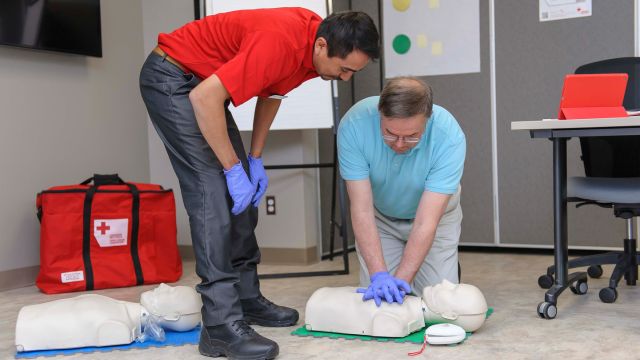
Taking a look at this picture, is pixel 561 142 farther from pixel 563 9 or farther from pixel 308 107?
pixel 563 9

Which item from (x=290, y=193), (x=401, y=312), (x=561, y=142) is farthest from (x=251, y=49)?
(x=290, y=193)

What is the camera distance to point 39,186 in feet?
10.7

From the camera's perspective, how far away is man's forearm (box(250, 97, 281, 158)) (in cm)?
222

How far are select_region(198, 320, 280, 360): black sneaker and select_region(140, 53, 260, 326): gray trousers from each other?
1.0 inches

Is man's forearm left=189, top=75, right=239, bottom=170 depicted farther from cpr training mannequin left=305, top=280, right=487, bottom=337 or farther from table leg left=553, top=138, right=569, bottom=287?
table leg left=553, top=138, right=569, bottom=287

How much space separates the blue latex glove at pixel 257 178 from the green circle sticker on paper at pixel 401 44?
6.40 ft

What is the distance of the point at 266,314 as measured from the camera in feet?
7.35

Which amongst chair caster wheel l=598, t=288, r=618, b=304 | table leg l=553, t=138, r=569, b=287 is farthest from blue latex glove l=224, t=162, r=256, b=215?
chair caster wheel l=598, t=288, r=618, b=304

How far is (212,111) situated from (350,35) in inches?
15.6

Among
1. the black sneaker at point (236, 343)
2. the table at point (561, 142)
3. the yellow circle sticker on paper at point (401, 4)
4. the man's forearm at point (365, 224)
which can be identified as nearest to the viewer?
the black sneaker at point (236, 343)

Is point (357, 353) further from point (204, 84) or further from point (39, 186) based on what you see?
point (39, 186)

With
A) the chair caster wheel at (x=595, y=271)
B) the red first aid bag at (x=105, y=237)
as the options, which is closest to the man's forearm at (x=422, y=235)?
the chair caster wheel at (x=595, y=271)

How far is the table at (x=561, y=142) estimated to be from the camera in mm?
2170

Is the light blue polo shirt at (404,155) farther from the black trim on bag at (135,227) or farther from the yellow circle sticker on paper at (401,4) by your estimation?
the yellow circle sticker on paper at (401,4)
